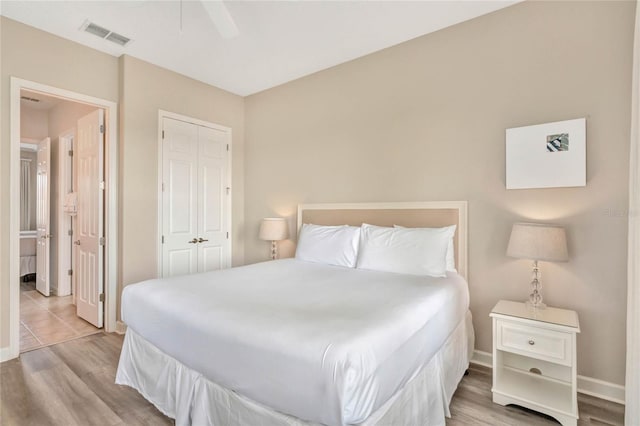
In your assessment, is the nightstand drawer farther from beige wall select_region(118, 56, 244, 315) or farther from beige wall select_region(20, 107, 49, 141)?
beige wall select_region(20, 107, 49, 141)

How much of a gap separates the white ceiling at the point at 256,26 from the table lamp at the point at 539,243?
1809 millimetres

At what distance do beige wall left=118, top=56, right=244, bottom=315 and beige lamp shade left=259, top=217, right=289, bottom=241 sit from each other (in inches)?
48.1

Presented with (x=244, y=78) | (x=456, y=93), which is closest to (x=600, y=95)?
(x=456, y=93)

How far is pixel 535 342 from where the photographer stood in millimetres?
1997

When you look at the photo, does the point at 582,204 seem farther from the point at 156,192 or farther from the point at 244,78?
the point at 156,192

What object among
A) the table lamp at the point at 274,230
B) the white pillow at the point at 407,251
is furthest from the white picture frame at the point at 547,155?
the table lamp at the point at 274,230

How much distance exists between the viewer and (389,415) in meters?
1.38

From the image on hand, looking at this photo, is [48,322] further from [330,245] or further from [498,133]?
[498,133]

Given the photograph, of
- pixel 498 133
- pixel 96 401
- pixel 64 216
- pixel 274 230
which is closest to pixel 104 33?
pixel 274 230

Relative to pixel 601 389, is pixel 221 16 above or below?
above

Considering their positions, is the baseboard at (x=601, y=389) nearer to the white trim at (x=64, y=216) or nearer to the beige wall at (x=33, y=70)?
the beige wall at (x=33, y=70)

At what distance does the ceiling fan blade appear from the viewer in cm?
176

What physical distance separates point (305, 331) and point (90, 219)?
3.38 m

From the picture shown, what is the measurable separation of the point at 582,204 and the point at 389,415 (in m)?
2.01
